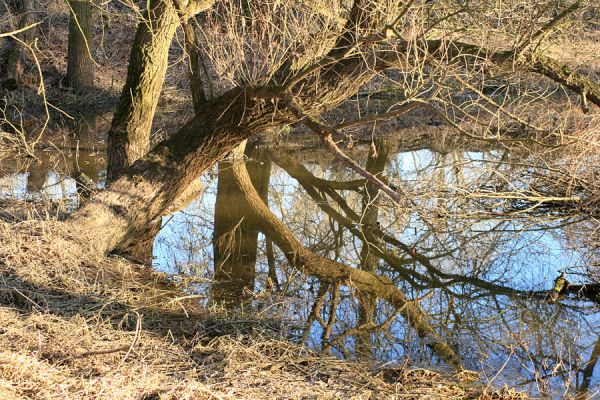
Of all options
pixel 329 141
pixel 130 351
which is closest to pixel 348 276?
pixel 329 141

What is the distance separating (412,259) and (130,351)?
3.68 meters

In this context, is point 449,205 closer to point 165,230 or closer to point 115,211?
point 165,230

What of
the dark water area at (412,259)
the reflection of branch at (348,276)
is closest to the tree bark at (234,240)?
the dark water area at (412,259)

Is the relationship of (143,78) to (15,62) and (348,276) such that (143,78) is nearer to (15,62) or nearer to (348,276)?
(348,276)

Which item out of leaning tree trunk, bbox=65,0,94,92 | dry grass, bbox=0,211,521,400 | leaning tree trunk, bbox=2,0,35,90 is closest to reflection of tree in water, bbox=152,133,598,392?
dry grass, bbox=0,211,521,400

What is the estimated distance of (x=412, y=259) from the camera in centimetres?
721

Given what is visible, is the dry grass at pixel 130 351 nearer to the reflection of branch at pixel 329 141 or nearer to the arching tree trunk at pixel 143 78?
the reflection of branch at pixel 329 141

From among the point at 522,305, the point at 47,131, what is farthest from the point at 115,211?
the point at 47,131

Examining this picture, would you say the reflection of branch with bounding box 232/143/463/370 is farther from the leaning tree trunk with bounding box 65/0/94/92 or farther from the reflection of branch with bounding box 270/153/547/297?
the leaning tree trunk with bounding box 65/0/94/92

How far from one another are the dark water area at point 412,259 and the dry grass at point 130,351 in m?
0.50

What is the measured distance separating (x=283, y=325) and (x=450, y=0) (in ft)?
13.3

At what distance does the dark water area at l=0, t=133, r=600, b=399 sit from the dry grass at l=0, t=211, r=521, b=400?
1.64 ft

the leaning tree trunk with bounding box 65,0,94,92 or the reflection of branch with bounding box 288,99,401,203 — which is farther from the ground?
the leaning tree trunk with bounding box 65,0,94,92

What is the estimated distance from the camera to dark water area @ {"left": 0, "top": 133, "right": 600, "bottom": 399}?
510 cm
